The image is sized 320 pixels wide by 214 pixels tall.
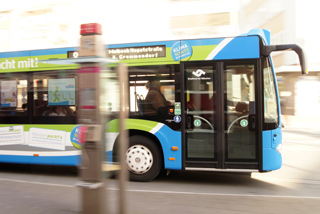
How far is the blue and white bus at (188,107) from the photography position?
19.1 ft

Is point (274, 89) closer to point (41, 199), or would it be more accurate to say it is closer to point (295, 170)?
point (295, 170)

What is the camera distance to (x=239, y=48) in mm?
5871

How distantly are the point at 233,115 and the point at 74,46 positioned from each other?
12.1 ft

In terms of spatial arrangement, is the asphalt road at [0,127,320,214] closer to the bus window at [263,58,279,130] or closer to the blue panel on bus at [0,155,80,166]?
the blue panel on bus at [0,155,80,166]

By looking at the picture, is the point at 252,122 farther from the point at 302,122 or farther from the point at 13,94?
the point at 302,122

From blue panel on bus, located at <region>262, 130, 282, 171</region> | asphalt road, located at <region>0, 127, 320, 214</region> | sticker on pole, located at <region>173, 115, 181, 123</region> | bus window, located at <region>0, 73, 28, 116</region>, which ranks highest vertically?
bus window, located at <region>0, 73, 28, 116</region>

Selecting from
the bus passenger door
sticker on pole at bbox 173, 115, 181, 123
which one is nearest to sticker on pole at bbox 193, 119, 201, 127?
the bus passenger door

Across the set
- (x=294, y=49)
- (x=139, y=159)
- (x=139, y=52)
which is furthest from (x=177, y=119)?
(x=294, y=49)

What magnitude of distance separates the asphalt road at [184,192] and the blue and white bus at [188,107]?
453mm

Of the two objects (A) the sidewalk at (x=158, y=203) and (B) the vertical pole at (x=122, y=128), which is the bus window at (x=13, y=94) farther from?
(B) the vertical pole at (x=122, y=128)

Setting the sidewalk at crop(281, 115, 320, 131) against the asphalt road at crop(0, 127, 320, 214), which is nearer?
the asphalt road at crop(0, 127, 320, 214)

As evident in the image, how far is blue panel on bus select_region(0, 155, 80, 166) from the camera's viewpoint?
656cm

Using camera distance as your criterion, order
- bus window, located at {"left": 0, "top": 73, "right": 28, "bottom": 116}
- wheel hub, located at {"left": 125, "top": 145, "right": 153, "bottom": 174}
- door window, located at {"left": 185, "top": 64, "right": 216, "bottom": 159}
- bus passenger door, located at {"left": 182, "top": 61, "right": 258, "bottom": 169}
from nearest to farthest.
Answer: bus passenger door, located at {"left": 182, "top": 61, "right": 258, "bottom": 169}, door window, located at {"left": 185, "top": 64, "right": 216, "bottom": 159}, wheel hub, located at {"left": 125, "top": 145, "right": 153, "bottom": 174}, bus window, located at {"left": 0, "top": 73, "right": 28, "bottom": 116}

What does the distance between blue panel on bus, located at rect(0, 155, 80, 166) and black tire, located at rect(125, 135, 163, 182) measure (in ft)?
3.73
